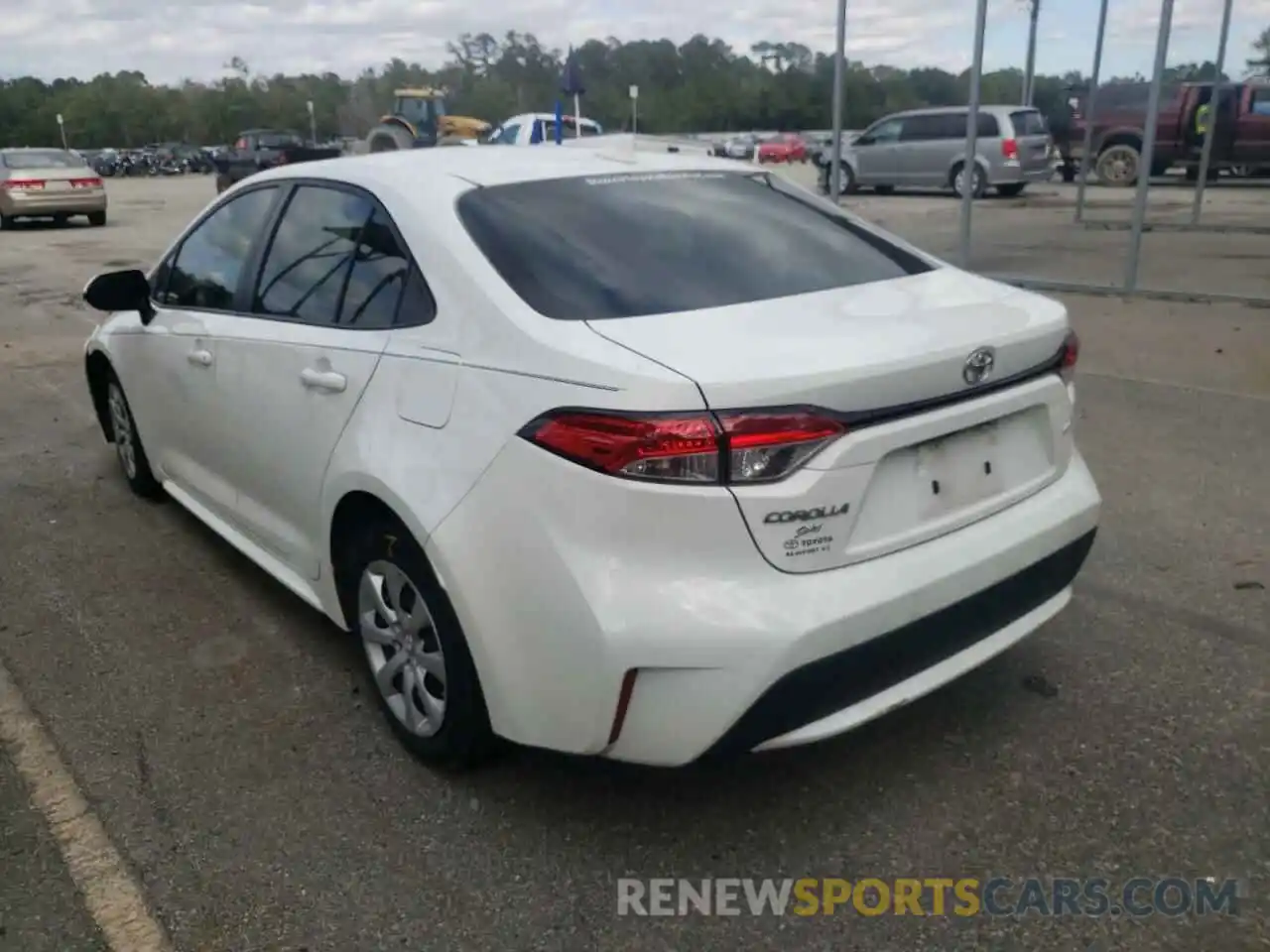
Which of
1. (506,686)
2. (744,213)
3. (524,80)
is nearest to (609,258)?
(744,213)

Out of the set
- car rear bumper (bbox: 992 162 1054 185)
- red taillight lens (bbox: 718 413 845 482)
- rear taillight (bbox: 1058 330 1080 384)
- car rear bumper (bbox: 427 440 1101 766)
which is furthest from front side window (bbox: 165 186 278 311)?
car rear bumper (bbox: 992 162 1054 185)

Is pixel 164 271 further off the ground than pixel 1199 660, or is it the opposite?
pixel 164 271

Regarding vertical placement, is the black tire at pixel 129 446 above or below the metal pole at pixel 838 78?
below

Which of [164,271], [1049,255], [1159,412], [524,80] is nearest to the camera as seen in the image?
[164,271]

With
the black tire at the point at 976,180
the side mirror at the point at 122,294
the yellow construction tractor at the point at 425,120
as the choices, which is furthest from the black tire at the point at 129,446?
the yellow construction tractor at the point at 425,120

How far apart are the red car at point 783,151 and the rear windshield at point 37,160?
25543mm

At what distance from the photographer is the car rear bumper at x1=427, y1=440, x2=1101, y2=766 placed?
89.1 inches

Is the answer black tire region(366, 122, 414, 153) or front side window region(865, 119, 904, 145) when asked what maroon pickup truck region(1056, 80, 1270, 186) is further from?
black tire region(366, 122, 414, 153)

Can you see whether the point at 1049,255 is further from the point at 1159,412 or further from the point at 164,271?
the point at 164,271

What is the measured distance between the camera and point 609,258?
9.21ft

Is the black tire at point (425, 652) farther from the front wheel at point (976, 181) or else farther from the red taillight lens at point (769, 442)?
the front wheel at point (976, 181)

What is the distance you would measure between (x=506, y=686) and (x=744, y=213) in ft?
5.18

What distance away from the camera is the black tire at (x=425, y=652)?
2680mm

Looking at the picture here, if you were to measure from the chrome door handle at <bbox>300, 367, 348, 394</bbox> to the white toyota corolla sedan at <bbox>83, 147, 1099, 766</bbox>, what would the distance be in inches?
0.5
